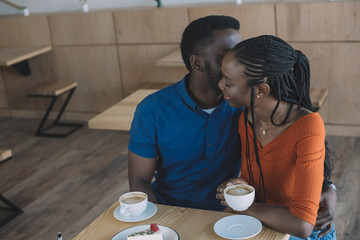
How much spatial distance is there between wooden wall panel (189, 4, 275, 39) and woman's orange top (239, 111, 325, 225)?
2.31m

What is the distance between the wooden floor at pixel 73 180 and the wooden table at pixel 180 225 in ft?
4.62

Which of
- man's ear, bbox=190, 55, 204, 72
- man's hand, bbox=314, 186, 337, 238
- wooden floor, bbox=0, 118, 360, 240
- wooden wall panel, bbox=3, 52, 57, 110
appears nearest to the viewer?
man's hand, bbox=314, 186, 337, 238

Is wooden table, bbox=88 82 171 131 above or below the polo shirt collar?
below

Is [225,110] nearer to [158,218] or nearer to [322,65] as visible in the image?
[158,218]

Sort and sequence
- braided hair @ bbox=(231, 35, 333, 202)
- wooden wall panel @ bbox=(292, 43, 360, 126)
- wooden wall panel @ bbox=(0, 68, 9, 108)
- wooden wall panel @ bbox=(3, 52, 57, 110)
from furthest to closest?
wooden wall panel @ bbox=(0, 68, 9, 108), wooden wall panel @ bbox=(3, 52, 57, 110), wooden wall panel @ bbox=(292, 43, 360, 126), braided hair @ bbox=(231, 35, 333, 202)

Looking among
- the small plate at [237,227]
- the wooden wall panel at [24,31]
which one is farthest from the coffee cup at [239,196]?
the wooden wall panel at [24,31]

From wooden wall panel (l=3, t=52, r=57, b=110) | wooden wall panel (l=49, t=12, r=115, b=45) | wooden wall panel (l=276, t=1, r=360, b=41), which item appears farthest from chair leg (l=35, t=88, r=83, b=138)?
wooden wall panel (l=276, t=1, r=360, b=41)

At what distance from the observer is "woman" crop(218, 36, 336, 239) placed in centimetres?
140

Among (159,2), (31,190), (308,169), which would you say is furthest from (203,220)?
(159,2)

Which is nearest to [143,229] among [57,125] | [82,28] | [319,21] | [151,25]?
[319,21]

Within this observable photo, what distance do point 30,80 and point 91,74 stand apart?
2.50 ft

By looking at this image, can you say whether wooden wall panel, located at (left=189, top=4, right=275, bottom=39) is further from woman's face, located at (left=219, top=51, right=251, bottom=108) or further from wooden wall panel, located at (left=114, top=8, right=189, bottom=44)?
woman's face, located at (left=219, top=51, right=251, bottom=108)

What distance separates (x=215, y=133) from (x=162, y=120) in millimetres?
205

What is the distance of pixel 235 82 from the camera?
4.95 feet
